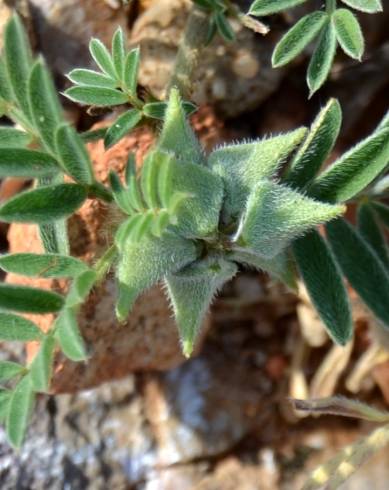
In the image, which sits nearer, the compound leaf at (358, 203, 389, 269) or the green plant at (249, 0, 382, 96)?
the green plant at (249, 0, 382, 96)

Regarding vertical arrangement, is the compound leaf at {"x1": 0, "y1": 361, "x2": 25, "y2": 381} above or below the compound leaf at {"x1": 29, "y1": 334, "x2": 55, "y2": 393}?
below

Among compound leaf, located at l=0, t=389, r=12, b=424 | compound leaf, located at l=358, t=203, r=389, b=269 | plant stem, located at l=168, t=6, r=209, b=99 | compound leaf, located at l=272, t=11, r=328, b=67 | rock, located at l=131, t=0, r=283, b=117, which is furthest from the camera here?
rock, located at l=131, t=0, r=283, b=117

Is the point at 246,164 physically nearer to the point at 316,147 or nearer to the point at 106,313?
the point at 316,147

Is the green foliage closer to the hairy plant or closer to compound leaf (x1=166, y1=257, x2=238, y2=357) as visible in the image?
compound leaf (x1=166, y1=257, x2=238, y2=357)

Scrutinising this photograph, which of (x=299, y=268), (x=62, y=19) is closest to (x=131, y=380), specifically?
(x=299, y=268)

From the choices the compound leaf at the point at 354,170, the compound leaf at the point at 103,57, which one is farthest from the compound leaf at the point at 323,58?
the compound leaf at the point at 103,57

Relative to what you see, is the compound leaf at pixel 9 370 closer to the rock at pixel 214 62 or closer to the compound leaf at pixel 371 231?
the compound leaf at pixel 371 231

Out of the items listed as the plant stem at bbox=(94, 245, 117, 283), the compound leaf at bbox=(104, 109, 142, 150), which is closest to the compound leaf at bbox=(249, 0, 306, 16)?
the compound leaf at bbox=(104, 109, 142, 150)
